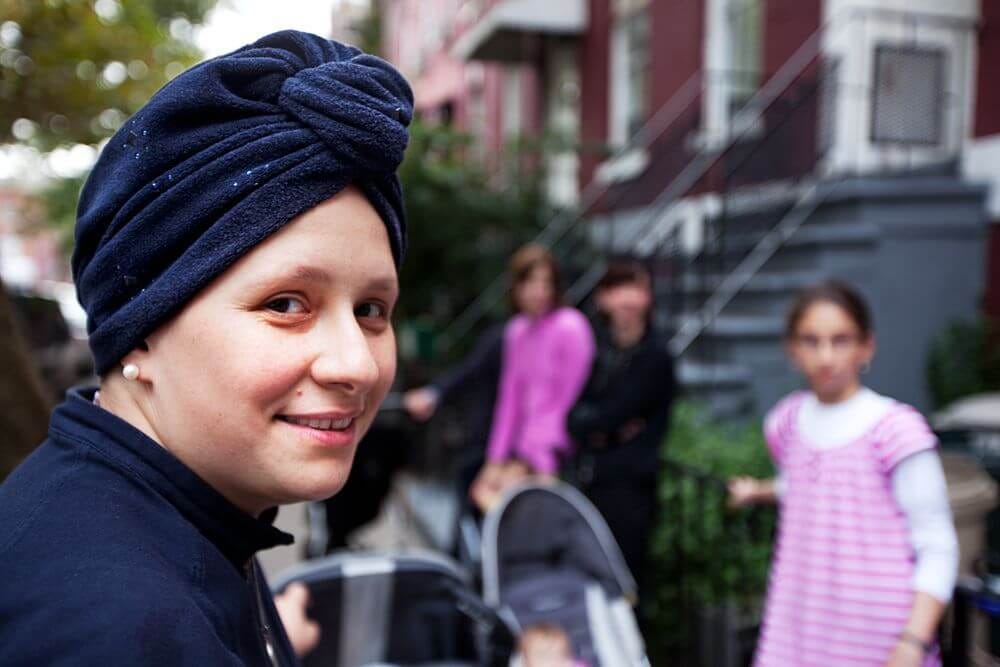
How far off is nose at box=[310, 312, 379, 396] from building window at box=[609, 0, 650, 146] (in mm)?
10222

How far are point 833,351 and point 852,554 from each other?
1.82ft

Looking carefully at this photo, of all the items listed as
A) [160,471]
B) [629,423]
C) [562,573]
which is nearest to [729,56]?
[629,423]

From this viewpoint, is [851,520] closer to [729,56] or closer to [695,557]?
[695,557]

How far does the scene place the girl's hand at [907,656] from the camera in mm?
1999

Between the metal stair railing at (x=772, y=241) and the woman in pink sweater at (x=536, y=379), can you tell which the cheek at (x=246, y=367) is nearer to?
the woman in pink sweater at (x=536, y=379)

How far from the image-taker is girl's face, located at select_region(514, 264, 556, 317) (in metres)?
4.12

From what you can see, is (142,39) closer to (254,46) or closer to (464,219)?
(254,46)

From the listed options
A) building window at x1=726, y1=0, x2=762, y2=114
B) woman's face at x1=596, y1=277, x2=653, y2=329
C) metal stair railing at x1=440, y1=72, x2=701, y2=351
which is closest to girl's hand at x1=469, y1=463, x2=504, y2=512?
woman's face at x1=596, y1=277, x2=653, y2=329

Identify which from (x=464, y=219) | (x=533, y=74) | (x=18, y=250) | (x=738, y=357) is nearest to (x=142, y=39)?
(x=738, y=357)

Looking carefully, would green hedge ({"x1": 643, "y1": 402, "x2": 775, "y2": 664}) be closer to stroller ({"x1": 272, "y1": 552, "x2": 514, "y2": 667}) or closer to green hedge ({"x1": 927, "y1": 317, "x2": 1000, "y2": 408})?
stroller ({"x1": 272, "y1": 552, "x2": 514, "y2": 667})

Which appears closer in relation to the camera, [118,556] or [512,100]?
[118,556]

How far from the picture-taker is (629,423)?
373 cm

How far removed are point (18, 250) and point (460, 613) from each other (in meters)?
56.9

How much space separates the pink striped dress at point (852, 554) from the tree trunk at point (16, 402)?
2.29m
